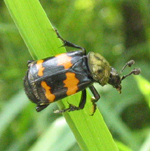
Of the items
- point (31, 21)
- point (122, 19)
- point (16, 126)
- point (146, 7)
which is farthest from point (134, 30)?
point (31, 21)

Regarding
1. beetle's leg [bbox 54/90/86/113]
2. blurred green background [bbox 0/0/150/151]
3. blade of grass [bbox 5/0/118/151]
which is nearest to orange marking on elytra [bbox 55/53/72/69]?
beetle's leg [bbox 54/90/86/113]

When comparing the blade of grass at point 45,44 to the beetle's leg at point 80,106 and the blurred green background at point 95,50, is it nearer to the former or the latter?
the beetle's leg at point 80,106

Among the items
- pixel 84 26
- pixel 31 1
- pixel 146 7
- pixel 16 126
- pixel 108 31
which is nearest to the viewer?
pixel 31 1

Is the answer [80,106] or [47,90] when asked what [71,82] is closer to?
[47,90]

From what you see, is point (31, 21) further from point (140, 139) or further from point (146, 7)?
point (146, 7)

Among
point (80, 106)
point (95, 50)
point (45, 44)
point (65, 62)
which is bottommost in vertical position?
point (95, 50)

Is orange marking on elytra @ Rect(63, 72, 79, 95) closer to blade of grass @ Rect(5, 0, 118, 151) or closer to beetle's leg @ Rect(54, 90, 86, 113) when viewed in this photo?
beetle's leg @ Rect(54, 90, 86, 113)

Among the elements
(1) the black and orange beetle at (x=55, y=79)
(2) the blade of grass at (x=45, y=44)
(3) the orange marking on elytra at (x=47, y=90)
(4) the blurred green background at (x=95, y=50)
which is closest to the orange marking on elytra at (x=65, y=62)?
(1) the black and orange beetle at (x=55, y=79)

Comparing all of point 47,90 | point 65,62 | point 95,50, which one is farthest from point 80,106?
point 95,50
